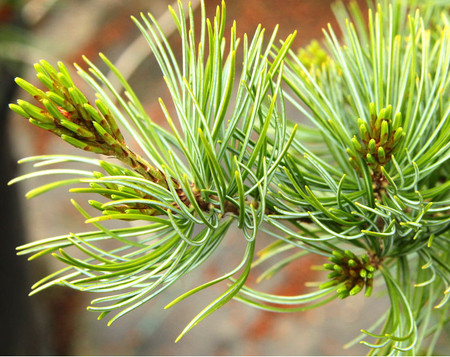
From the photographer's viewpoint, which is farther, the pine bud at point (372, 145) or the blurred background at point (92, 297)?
the blurred background at point (92, 297)

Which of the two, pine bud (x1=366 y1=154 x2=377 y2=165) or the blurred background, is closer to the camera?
pine bud (x1=366 y1=154 x2=377 y2=165)

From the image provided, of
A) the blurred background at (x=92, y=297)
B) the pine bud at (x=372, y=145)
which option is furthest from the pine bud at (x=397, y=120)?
the blurred background at (x=92, y=297)

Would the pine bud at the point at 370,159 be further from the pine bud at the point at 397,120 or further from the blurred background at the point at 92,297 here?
the blurred background at the point at 92,297

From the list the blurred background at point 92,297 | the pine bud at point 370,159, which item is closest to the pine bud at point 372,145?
the pine bud at point 370,159

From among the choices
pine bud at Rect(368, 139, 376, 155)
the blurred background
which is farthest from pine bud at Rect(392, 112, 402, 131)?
the blurred background

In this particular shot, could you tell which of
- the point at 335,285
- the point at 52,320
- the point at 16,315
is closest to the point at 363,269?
the point at 335,285

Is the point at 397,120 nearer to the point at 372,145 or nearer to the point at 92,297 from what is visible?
the point at 372,145

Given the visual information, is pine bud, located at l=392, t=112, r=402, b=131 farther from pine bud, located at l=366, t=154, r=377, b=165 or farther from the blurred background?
the blurred background

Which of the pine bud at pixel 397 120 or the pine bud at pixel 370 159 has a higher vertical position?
the pine bud at pixel 397 120

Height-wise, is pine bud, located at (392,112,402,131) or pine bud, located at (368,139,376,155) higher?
pine bud, located at (392,112,402,131)
